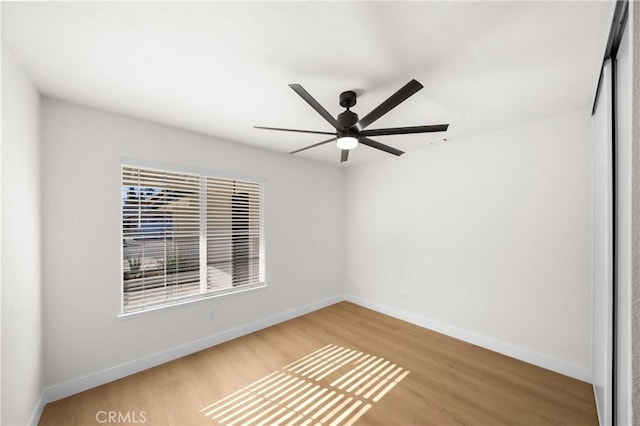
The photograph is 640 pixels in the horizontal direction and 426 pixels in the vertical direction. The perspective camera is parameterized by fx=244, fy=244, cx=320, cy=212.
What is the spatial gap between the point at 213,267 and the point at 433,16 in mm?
3153

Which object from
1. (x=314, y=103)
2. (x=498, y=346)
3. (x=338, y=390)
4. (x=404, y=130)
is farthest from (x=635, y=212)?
(x=498, y=346)

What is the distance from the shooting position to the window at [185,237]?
99.3 inches

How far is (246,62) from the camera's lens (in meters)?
1.67

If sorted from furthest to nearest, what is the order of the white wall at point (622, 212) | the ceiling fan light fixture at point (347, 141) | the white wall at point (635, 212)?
the ceiling fan light fixture at point (347, 141) < the white wall at point (622, 212) < the white wall at point (635, 212)

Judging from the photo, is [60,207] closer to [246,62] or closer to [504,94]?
[246,62]

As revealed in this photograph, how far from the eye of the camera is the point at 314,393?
223cm

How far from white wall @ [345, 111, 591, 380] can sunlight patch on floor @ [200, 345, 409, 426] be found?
1309mm

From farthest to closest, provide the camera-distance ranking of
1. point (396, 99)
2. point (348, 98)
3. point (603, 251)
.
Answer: point (348, 98) < point (603, 251) < point (396, 99)

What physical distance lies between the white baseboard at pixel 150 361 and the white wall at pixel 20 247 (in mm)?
181

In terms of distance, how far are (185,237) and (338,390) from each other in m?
2.29

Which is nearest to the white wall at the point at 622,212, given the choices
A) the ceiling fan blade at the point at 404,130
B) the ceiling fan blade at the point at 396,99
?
the ceiling fan blade at the point at 404,130

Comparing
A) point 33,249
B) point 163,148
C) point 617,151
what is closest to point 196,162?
point 163,148

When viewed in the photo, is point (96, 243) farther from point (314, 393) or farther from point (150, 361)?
point (314, 393)

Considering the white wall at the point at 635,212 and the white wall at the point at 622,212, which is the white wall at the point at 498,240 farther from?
the white wall at the point at 635,212
